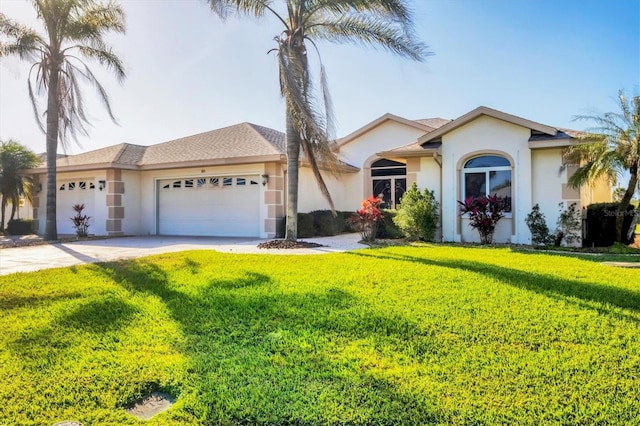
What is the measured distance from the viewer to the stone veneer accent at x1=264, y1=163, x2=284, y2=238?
17.1m

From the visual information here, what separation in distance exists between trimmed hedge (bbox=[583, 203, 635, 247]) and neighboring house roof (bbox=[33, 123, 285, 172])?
11.9 metres

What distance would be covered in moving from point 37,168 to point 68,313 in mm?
20655

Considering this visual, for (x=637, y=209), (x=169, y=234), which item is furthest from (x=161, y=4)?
(x=637, y=209)

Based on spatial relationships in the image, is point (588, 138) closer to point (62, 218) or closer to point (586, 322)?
point (586, 322)

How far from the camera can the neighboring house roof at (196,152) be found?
58.4ft

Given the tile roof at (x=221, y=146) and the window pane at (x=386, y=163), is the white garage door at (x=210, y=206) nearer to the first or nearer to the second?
the tile roof at (x=221, y=146)

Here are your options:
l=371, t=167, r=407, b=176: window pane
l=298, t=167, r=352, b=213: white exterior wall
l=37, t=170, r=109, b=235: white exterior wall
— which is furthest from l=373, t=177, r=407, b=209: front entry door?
l=37, t=170, r=109, b=235: white exterior wall

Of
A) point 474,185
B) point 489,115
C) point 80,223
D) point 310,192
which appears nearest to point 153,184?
point 80,223

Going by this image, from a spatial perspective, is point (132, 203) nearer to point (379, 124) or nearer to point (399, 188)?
point (379, 124)

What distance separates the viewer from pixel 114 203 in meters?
19.6

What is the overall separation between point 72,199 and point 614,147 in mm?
24499

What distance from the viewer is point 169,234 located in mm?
20297

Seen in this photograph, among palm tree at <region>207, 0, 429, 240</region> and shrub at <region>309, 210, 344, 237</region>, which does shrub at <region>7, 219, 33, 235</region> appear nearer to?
shrub at <region>309, 210, 344, 237</region>

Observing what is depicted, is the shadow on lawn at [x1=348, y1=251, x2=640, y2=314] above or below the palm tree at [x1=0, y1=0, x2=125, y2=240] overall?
below
